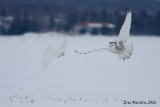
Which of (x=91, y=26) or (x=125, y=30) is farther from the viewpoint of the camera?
(x=91, y=26)

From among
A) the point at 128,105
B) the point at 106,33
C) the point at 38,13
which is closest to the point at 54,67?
the point at 128,105

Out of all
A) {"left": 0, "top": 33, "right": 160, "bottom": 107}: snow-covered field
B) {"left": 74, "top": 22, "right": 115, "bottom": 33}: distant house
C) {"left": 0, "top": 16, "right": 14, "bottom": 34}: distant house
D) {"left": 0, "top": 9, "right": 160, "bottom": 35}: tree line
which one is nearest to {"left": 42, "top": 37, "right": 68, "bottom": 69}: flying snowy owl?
{"left": 0, "top": 33, "right": 160, "bottom": 107}: snow-covered field

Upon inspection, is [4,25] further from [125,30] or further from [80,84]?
[125,30]

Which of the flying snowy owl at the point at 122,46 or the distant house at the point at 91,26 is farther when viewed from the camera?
the distant house at the point at 91,26

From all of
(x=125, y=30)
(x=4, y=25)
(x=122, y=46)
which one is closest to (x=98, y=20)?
(x=4, y=25)

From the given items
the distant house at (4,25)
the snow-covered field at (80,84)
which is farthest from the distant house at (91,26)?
the snow-covered field at (80,84)

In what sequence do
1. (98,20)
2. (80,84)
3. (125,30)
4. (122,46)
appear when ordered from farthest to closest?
(98,20) → (80,84) → (122,46) → (125,30)

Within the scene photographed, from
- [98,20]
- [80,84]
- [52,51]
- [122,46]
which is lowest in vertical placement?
[80,84]

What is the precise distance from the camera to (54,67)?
14266 mm

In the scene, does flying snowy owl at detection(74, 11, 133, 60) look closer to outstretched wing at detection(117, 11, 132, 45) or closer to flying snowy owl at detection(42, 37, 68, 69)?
outstretched wing at detection(117, 11, 132, 45)

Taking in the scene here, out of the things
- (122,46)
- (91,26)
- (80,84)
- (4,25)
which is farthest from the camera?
(4,25)

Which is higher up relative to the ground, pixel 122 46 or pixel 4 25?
pixel 4 25

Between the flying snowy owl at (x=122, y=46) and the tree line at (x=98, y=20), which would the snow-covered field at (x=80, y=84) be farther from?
the tree line at (x=98, y=20)

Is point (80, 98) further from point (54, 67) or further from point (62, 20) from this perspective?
point (62, 20)
